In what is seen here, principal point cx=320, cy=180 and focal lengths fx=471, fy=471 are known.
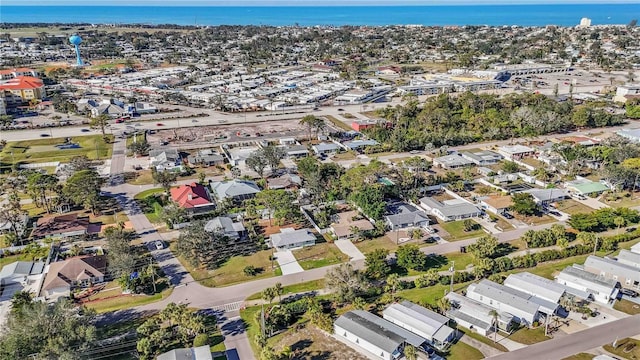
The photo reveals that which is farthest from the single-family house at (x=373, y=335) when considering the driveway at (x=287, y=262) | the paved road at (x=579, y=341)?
the driveway at (x=287, y=262)

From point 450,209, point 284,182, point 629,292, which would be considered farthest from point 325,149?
point 629,292

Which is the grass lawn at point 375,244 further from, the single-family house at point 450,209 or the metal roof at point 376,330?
the metal roof at point 376,330

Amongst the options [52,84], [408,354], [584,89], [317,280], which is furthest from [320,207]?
A: [52,84]

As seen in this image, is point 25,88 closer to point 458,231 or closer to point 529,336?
point 458,231

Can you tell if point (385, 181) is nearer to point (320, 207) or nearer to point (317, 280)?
point (320, 207)

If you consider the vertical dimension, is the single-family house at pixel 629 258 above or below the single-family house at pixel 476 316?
above
